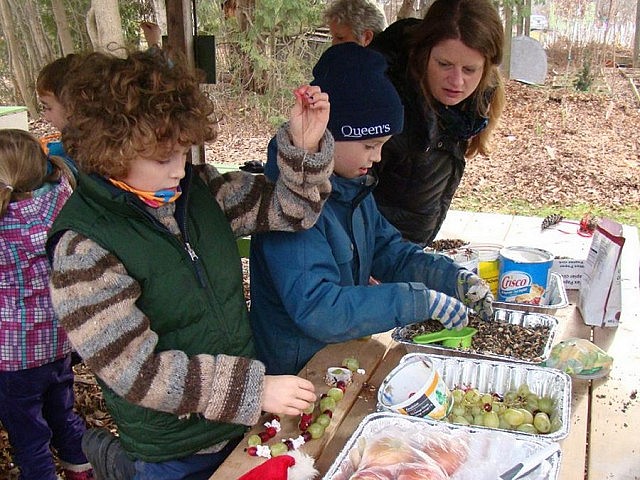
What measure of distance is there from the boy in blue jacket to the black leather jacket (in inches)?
25.1

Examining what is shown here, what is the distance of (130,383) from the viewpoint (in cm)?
131

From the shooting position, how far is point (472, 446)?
4.21 feet

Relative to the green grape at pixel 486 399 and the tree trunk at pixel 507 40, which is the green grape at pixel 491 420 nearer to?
the green grape at pixel 486 399

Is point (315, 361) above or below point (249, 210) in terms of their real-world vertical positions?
below

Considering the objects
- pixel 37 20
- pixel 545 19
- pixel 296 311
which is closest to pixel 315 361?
pixel 296 311

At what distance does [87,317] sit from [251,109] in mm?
9227

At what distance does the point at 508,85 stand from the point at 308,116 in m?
10.4

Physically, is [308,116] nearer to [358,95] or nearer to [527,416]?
[358,95]

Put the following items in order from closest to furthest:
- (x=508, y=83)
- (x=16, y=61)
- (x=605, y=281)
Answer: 1. (x=605, y=281)
2. (x=16, y=61)
3. (x=508, y=83)

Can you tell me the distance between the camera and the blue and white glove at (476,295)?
6.20ft

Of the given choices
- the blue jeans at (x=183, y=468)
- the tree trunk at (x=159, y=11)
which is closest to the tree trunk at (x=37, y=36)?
the tree trunk at (x=159, y=11)

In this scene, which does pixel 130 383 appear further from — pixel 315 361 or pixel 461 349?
pixel 461 349

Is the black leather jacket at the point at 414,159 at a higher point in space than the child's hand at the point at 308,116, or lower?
lower

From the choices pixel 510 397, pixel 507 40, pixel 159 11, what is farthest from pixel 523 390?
pixel 159 11
